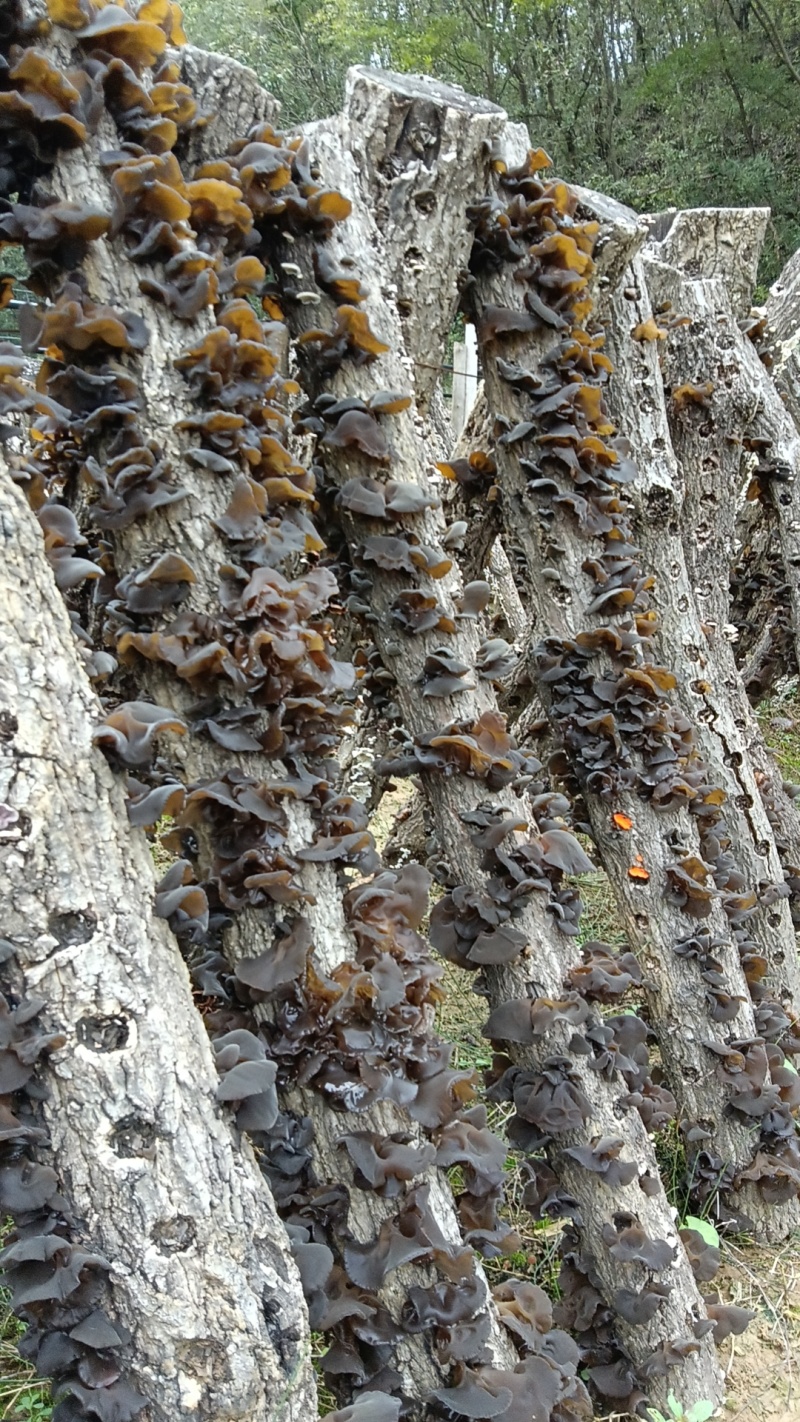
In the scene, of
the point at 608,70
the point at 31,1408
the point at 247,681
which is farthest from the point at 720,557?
the point at 608,70

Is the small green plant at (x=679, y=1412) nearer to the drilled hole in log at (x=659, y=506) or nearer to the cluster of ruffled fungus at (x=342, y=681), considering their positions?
Result: the cluster of ruffled fungus at (x=342, y=681)

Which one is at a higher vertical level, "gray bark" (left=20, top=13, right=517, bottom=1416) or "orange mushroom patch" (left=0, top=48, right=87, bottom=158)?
"orange mushroom patch" (left=0, top=48, right=87, bottom=158)

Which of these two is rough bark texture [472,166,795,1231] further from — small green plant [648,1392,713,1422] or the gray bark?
the gray bark

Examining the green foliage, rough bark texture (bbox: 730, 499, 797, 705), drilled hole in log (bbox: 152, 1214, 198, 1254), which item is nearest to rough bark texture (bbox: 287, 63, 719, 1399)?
drilled hole in log (bbox: 152, 1214, 198, 1254)

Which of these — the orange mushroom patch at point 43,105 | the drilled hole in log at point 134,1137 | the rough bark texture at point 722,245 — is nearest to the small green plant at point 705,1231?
the drilled hole in log at point 134,1137

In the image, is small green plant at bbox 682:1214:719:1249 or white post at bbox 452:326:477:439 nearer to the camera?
small green plant at bbox 682:1214:719:1249
